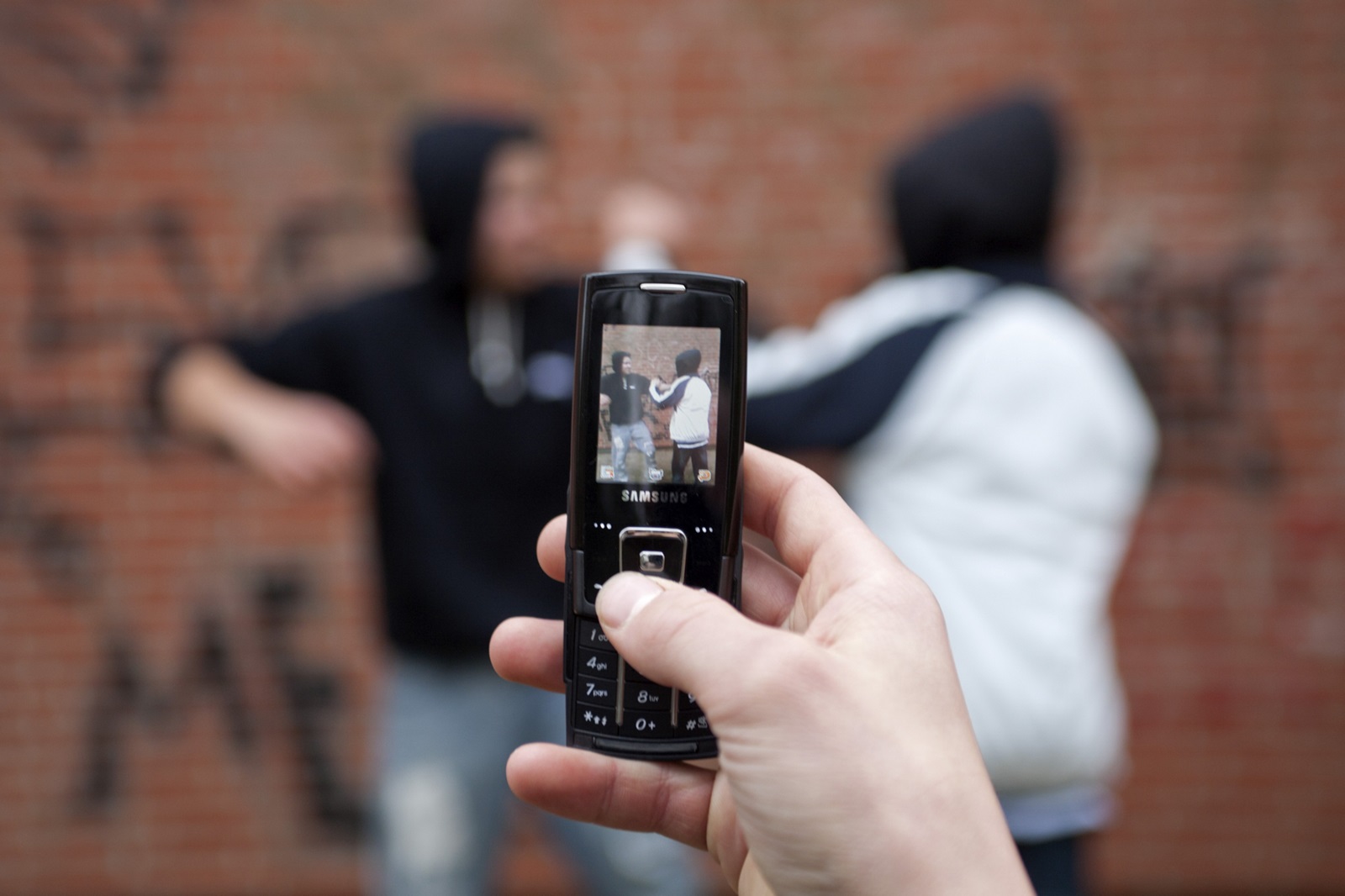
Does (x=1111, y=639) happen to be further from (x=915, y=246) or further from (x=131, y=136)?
(x=131, y=136)

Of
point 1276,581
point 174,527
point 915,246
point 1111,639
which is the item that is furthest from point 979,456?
point 174,527

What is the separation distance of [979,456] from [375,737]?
2047mm

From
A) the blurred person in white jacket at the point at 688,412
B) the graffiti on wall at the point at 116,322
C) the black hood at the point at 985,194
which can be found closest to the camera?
the blurred person in white jacket at the point at 688,412

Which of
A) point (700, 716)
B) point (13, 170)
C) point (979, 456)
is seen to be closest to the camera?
point (700, 716)

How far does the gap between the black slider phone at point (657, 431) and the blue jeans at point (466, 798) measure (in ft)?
3.79

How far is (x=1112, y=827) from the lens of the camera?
308 cm

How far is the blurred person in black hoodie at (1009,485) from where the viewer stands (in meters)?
1.70

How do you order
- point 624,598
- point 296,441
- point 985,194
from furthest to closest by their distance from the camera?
point 296,441, point 985,194, point 624,598

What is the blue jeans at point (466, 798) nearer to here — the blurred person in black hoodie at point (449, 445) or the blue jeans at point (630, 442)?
the blurred person in black hoodie at point (449, 445)

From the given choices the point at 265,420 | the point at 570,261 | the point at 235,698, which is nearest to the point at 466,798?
the point at 265,420

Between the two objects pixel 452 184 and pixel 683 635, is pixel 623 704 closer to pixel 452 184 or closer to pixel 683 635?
pixel 683 635

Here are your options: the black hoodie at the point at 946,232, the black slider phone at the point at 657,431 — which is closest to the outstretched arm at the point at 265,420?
the black hoodie at the point at 946,232

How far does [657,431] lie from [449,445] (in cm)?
128

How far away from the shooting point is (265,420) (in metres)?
2.15
